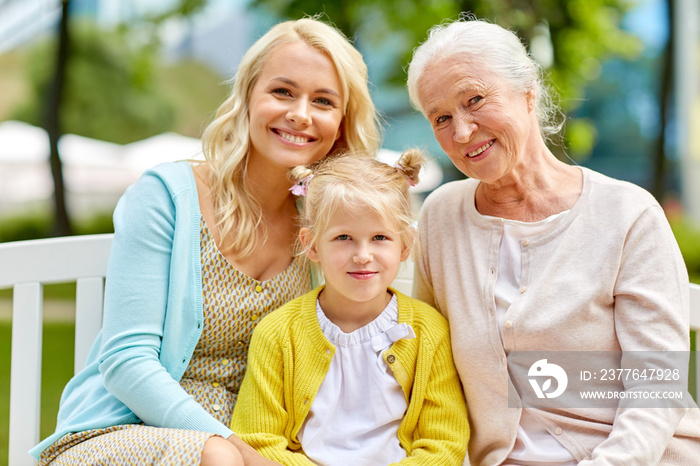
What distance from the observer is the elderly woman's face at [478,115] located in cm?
228

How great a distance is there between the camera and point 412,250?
100 inches

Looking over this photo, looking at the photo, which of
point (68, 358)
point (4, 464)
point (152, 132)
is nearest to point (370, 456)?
point (4, 464)

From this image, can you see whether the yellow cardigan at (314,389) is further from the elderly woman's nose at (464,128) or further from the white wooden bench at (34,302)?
the white wooden bench at (34,302)

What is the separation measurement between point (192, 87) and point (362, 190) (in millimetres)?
11388

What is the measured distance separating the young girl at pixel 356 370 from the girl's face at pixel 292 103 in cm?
31

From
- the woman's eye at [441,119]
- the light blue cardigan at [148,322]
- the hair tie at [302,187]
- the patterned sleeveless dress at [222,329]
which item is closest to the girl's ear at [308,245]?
the hair tie at [302,187]

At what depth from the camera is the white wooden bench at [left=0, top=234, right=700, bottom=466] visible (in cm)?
268

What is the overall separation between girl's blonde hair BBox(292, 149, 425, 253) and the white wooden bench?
95cm

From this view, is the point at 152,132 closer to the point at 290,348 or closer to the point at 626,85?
the point at 626,85

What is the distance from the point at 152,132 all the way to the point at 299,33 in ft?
32.6

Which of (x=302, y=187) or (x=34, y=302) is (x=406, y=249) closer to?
(x=302, y=187)

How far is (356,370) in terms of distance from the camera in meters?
2.34

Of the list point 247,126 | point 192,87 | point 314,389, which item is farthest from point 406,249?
point 192,87

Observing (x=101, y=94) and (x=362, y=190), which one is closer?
(x=362, y=190)
